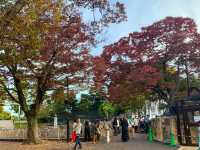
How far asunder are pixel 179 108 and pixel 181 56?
50.6 ft

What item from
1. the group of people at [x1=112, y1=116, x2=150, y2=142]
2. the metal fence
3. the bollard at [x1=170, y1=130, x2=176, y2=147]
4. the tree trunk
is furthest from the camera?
the metal fence

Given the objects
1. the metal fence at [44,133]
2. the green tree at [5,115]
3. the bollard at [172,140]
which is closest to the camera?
the bollard at [172,140]

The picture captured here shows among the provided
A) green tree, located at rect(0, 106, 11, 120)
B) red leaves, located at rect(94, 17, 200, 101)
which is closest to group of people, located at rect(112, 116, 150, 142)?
red leaves, located at rect(94, 17, 200, 101)

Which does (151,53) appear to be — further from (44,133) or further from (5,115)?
(5,115)

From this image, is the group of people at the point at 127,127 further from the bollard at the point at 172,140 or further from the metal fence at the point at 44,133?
the bollard at the point at 172,140

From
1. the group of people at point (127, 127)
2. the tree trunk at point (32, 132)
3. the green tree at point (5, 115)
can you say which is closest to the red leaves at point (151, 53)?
the group of people at point (127, 127)

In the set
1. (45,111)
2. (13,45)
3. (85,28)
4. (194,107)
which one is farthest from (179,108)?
(45,111)

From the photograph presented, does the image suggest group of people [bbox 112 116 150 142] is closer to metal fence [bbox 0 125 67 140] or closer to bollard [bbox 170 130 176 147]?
metal fence [bbox 0 125 67 140]

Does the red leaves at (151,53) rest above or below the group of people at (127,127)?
above

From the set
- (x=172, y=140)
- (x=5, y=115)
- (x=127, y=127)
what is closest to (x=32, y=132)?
(x=127, y=127)

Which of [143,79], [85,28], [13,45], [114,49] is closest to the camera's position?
[13,45]

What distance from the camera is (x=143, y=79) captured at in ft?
131

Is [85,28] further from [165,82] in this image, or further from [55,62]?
[165,82]

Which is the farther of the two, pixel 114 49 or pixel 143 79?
pixel 114 49
